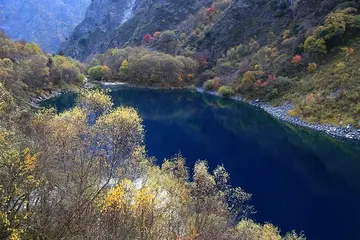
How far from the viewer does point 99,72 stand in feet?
448

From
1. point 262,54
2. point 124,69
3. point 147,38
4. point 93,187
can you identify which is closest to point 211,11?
point 147,38

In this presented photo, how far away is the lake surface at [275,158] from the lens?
3534cm

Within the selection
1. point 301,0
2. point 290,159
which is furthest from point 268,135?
point 301,0

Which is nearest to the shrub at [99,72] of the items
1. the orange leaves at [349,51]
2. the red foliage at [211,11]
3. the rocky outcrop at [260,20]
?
the rocky outcrop at [260,20]

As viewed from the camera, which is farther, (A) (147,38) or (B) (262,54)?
(A) (147,38)

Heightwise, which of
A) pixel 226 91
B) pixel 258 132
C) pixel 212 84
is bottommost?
pixel 258 132

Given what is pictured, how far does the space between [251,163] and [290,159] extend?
6.83 m

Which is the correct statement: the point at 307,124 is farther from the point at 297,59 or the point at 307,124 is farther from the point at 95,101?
the point at 95,101

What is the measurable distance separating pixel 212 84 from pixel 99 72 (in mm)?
48977

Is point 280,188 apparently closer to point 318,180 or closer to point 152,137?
point 318,180

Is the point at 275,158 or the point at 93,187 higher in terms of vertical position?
the point at 275,158

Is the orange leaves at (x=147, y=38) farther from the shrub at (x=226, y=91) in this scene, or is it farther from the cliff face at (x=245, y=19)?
the shrub at (x=226, y=91)

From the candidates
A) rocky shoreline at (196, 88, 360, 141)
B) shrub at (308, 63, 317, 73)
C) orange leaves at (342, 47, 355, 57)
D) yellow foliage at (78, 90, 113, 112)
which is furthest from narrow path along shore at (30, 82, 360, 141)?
yellow foliage at (78, 90, 113, 112)

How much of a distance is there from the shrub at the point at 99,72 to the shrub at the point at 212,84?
4449cm
